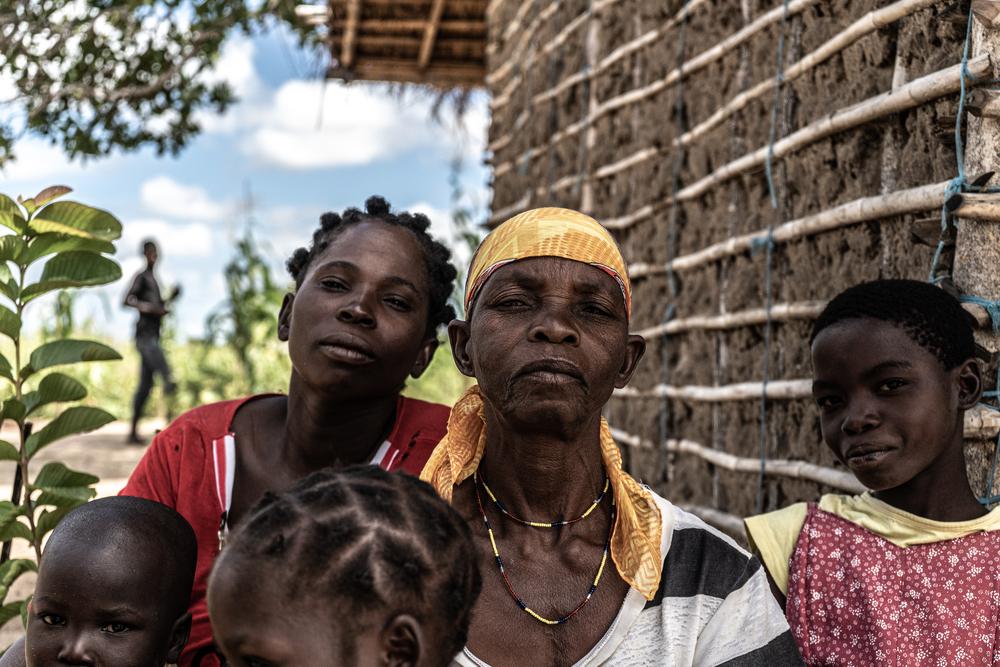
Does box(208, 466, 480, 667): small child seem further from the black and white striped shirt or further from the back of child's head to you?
the back of child's head

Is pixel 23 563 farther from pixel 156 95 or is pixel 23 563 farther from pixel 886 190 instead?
pixel 156 95

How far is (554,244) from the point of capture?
178 centimetres

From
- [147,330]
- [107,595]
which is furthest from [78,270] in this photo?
[147,330]

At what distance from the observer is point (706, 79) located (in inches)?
152

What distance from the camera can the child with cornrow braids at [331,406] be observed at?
2238 mm

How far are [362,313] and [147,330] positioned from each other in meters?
7.50

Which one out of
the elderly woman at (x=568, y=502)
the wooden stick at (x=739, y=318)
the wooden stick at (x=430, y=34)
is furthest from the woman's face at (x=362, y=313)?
the wooden stick at (x=430, y=34)

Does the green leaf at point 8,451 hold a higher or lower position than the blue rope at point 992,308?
lower

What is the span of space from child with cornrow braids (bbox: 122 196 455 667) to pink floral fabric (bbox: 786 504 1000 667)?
2.84ft

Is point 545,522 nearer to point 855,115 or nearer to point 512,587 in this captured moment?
point 512,587

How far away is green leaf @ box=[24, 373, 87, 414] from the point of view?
7.99 ft

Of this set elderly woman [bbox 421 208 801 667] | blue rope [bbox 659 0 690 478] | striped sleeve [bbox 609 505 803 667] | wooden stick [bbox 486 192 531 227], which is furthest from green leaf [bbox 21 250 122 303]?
wooden stick [bbox 486 192 531 227]

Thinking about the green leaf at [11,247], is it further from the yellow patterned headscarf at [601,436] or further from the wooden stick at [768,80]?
the wooden stick at [768,80]

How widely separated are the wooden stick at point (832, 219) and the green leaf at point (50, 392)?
1.97 metres
